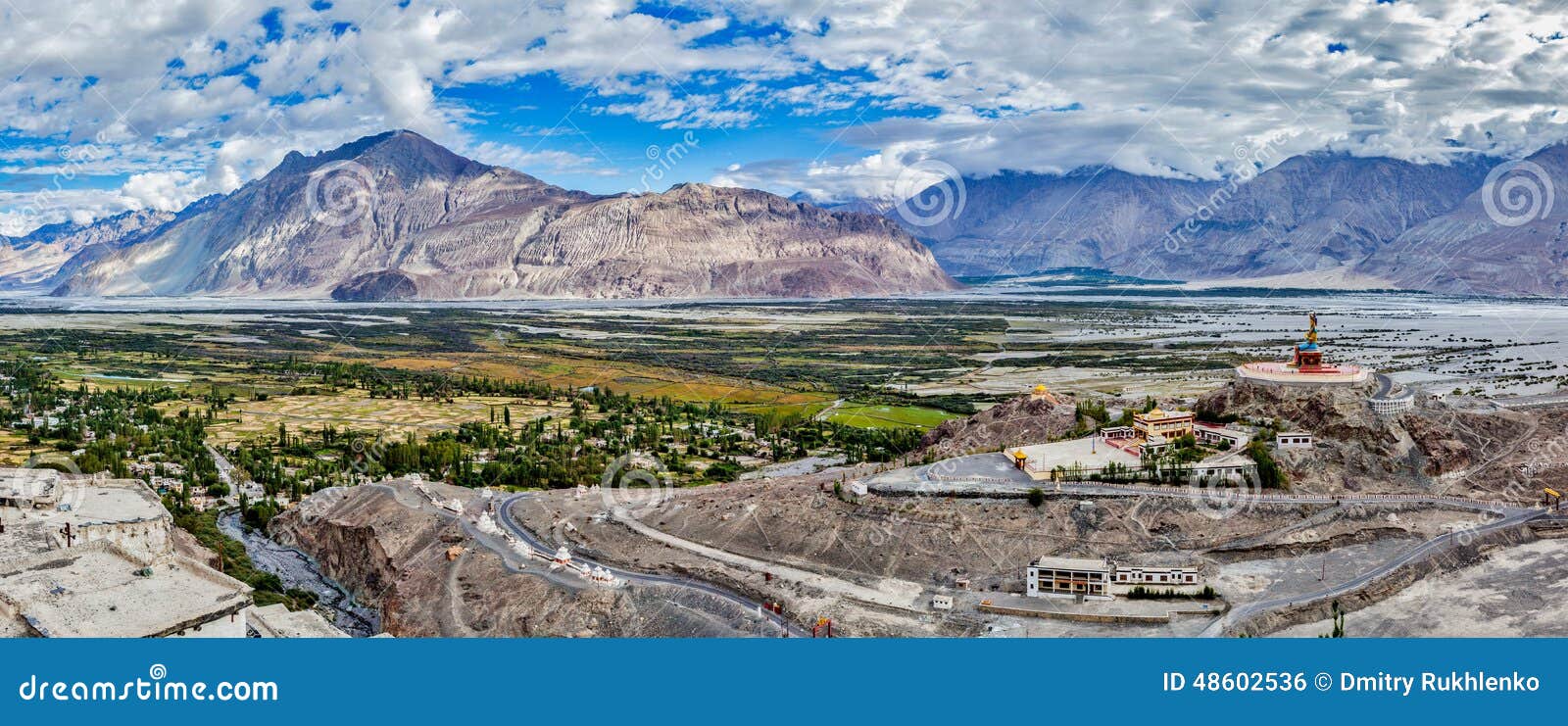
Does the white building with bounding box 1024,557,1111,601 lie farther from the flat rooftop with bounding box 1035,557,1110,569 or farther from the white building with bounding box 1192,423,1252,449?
the white building with bounding box 1192,423,1252,449

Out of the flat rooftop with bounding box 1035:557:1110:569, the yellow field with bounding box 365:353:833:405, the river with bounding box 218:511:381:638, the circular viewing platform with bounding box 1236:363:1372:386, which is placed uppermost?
the circular viewing platform with bounding box 1236:363:1372:386

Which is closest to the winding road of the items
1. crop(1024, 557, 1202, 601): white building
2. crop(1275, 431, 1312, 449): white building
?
crop(1024, 557, 1202, 601): white building

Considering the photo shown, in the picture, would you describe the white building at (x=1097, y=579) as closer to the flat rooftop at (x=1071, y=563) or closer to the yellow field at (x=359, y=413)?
the flat rooftop at (x=1071, y=563)

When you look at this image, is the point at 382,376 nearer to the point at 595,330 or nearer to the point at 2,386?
the point at 2,386

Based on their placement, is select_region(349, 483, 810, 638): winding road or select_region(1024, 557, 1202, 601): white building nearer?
select_region(349, 483, 810, 638): winding road

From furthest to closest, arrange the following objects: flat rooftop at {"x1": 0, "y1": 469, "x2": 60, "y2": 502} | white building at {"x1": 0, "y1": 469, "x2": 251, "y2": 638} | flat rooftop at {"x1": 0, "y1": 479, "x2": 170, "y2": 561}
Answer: flat rooftop at {"x1": 0, "y1": 469, "x2": 60, "y2": 502}, flat rooftop at {"x1": 0, "y1": 479, "x2": 170, "y2": 561}, white building at {"x1": 0, "y1": 469, "x2": 251, "y2": 638}

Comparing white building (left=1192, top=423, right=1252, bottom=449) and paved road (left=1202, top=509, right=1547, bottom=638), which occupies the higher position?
white building (left=1192, top=423, right=1252, bottom=449)

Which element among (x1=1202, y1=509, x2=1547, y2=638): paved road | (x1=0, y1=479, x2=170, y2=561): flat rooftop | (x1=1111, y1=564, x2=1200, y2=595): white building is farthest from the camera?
(x1=0, y1=479, x2=170, y2=561): flat rooftop
